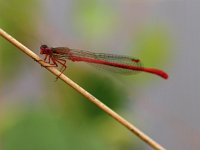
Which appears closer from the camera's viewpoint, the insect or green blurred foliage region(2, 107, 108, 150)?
green blurred foliage region(2, 107, 108, 150)

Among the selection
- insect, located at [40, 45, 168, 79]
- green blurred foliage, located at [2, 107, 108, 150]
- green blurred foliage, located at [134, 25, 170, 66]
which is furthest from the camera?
green blurred foliage, located at [134, 25, 170, 66]

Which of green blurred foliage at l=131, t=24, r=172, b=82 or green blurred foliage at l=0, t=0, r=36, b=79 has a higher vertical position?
green blurred foliage at l=131, t=24, r=172, b=82

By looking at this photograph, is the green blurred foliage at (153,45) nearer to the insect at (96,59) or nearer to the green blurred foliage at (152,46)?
the green blurred foliage at (152,46)

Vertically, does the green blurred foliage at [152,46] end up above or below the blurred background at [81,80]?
above

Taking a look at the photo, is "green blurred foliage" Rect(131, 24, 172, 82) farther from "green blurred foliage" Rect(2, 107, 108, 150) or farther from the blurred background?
"green blurred foliage" Rect(2, 107, 108, 150)

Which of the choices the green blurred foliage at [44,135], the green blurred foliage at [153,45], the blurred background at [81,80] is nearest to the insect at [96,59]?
the blurred background at [81,80]

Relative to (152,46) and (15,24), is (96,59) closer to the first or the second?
(152,46)

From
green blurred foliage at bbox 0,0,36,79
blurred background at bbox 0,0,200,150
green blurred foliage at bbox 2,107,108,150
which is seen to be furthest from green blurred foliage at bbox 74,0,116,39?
green blurred foliage at bbox 2,107,108,150

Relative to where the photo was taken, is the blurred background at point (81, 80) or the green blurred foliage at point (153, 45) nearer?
the blurred background at point (81, 80)

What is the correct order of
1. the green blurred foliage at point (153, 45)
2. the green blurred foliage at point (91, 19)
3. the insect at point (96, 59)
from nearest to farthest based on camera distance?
the insect at point (96, 59), the green blurred foliage at point (91, 19), the green blurred foliage at point (153, 45)

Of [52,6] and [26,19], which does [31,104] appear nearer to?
[26,19]
